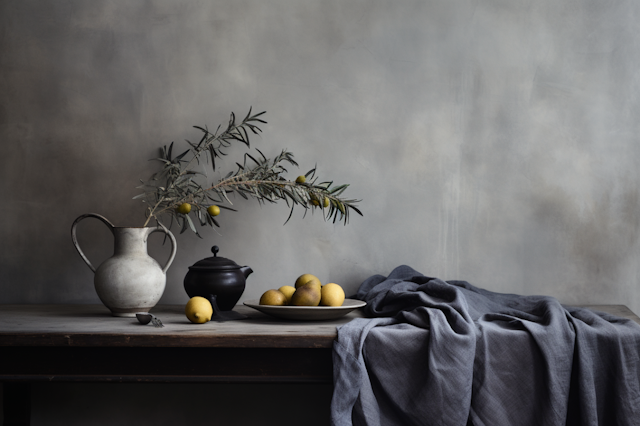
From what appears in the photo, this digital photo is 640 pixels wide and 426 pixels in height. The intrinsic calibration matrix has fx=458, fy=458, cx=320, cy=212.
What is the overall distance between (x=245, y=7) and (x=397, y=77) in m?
0.69

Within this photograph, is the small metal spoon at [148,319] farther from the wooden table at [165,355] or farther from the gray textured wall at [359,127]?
the gray textured wall at [359,127]

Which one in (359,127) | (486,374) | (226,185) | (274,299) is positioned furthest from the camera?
(359,127)

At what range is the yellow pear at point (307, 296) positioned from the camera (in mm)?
1375

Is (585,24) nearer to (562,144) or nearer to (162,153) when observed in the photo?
(562,144)

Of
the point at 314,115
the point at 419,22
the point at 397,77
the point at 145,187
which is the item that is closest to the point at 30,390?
the point at 145,187

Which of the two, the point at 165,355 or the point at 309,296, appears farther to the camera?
the point at 309,296

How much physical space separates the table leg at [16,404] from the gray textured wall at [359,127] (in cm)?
33

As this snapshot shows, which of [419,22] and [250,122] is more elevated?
[419,22]

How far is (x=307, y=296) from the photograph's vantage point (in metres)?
1.38

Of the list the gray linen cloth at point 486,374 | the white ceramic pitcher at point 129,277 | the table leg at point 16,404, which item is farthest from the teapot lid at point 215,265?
the table leg at point 16,404

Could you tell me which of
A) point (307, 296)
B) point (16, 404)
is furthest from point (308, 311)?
point (16, 404)

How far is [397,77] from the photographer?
187cm

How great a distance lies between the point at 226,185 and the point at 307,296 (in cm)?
54

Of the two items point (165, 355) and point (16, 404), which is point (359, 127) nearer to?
point (165, 355)
